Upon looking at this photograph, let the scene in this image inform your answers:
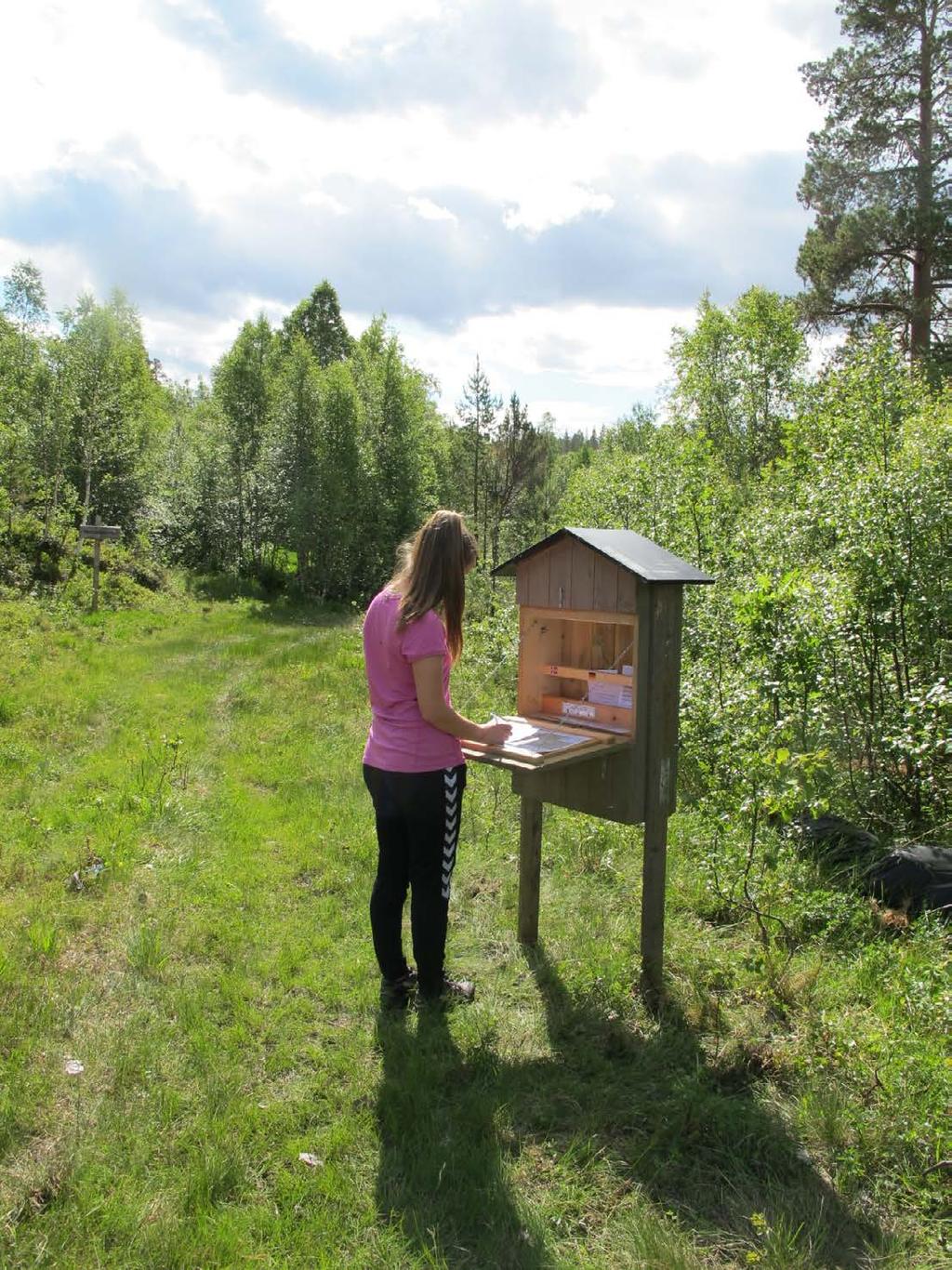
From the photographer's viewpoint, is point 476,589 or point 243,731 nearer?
point 243,731

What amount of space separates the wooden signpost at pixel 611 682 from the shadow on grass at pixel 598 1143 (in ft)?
1.73

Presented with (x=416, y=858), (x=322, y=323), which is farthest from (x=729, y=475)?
(x=322, y=323)

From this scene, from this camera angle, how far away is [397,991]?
11.8ft

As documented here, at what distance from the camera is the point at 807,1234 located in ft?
7.74

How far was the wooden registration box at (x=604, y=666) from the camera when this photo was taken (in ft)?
11.3

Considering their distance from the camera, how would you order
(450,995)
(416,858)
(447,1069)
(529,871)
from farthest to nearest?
(529,871), (450,995), (416,858), (447,1069)

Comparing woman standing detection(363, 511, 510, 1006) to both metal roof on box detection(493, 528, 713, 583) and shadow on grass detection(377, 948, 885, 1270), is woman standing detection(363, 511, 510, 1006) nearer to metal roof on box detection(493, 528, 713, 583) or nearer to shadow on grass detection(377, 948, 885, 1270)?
metal roof on box detection(493, 528, 713, 583)

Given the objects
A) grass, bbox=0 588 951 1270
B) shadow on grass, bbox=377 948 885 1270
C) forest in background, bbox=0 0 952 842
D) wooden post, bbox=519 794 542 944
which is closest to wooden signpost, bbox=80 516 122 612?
forest in background, bbox=0 0 952 842

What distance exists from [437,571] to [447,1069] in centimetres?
197

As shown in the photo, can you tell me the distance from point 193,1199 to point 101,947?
6.04 ft

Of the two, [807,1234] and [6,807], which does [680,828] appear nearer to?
[807,1234]

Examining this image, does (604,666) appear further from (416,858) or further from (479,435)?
(479,435)

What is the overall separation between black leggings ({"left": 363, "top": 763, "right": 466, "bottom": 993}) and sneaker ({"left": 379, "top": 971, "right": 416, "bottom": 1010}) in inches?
1.2

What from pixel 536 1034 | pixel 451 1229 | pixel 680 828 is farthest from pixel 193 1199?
pixel 680 828
